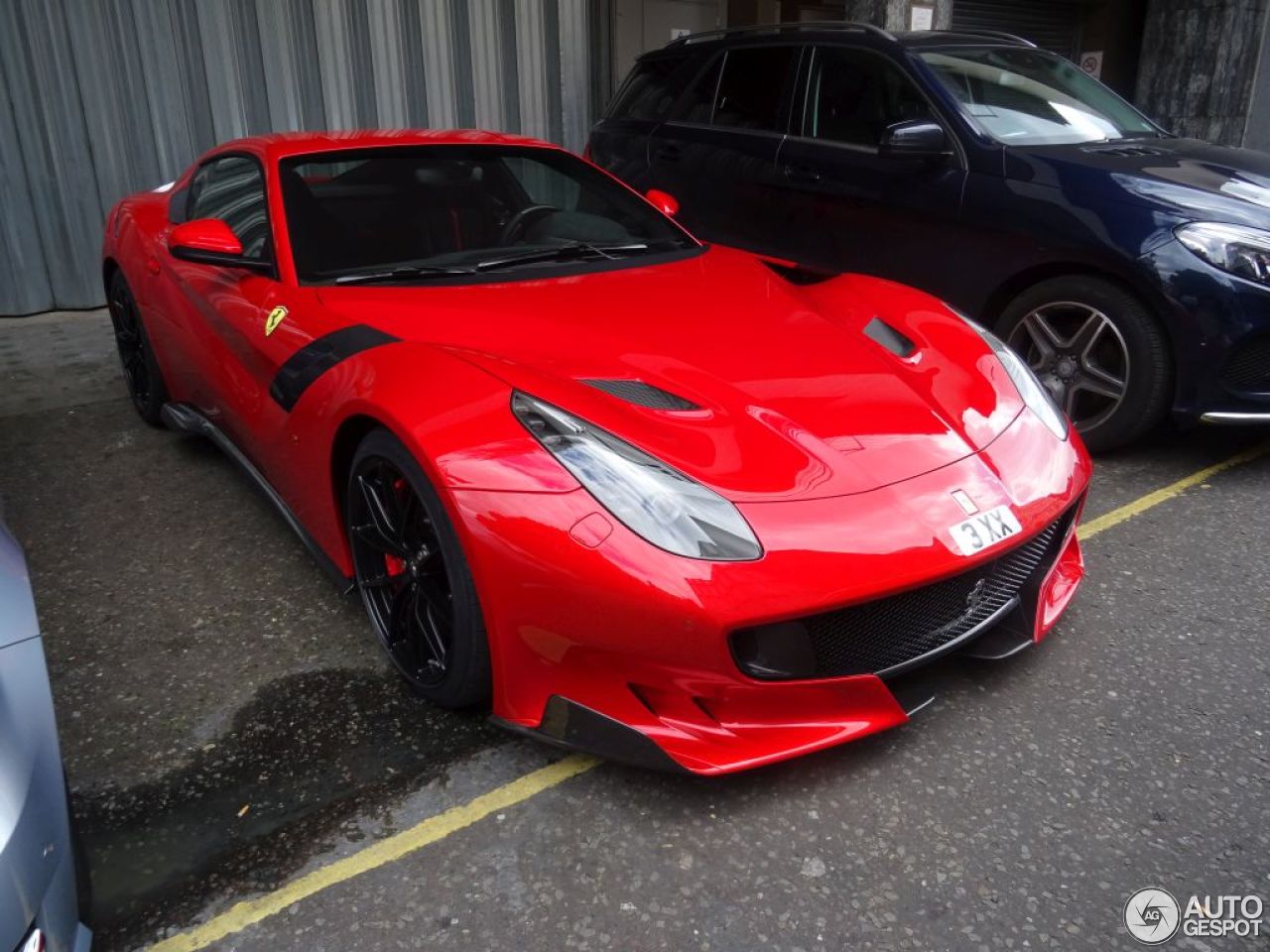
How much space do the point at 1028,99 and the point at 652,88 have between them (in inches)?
82.6

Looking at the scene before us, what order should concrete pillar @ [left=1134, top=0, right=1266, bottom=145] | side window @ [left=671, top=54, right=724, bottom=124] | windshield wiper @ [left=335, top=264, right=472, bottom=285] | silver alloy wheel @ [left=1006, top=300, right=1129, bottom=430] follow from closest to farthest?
windshield wiper @ [left=335, top=264, right=472, bottom=285]
silver alloy wheel @ [left=1006, top=300, right=1129, bottom=430]
side window @ [left=671, top=54, right=724, bottom=124]
concrete pillar @ [left=1134, top=0, right=1266, bottom=145]

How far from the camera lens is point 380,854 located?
197cm

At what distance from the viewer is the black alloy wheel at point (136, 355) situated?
4.04 metres

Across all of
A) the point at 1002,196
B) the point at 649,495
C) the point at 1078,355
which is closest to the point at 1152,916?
the point at 649,495

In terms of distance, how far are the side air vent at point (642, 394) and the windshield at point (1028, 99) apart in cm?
258

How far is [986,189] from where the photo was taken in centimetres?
405

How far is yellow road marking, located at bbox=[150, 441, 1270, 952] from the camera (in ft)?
5.87

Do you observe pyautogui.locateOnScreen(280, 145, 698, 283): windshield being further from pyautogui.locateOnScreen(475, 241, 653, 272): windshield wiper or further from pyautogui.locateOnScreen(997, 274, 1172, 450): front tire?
pyautogui.locateOnScreen(997, 274, 1172, 450): front tire

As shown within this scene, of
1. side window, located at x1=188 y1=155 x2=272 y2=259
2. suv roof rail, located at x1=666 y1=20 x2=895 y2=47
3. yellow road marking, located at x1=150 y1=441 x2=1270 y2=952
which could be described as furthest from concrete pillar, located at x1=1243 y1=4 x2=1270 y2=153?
yellow road marking, located at x1=150 y1=441 x2=1270 y2=952

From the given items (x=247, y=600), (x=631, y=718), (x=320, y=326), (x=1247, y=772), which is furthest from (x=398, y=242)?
(x=1247, y=772)

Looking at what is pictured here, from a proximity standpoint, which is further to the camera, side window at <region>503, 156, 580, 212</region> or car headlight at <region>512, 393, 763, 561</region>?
side window at <region>503, 156, 580, 212</region>

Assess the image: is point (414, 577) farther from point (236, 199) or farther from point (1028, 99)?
point (1028, 99)

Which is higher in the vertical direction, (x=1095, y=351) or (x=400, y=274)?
(x=400, y=274)

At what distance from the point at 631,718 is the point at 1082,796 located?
963mm
